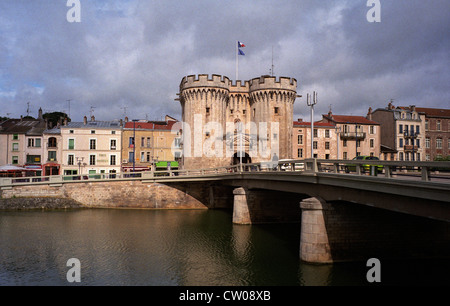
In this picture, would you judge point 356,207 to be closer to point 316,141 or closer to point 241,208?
point 241,208

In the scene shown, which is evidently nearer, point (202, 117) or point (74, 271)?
point (74, 271)

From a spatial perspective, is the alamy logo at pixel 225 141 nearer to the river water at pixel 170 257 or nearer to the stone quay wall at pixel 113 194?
the stone quay wall at pixel 113 194

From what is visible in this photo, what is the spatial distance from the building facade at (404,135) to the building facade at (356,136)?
2263mm

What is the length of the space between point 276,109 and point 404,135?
25.5 meters

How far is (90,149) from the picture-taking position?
5097 cm

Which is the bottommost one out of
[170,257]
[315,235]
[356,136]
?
[170,257]

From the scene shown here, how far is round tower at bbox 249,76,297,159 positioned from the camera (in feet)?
150

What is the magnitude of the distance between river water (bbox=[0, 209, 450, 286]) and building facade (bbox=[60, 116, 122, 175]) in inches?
766

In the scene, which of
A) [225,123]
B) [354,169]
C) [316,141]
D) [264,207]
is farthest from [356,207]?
[316,141]

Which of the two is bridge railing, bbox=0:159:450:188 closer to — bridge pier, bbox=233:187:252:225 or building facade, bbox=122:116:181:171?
bridge pier, bbox=233:187:252:225

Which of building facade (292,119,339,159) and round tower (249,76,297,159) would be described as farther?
building facade (292,119,339,159)

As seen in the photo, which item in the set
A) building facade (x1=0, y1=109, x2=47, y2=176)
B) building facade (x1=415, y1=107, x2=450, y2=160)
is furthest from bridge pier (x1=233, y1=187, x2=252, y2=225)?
building facade (x1=415, y1=107, x2=450, y2=160)

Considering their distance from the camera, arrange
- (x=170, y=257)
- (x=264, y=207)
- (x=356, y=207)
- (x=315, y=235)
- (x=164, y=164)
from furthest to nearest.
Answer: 1. (x=164, y=164)
2. (x=264, y=207)
3. (x=170, y=257)
4. (x=356, y=207)
5. (x=315, y=235)
